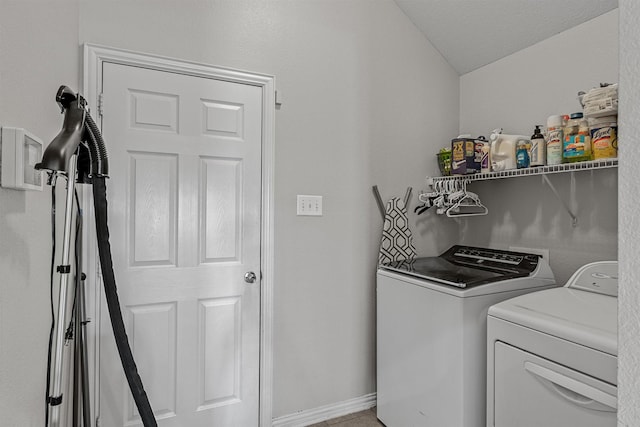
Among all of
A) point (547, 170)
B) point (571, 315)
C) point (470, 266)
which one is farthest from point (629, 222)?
point (470, 266)

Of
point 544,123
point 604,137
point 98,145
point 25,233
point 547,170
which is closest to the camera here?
point 25,233

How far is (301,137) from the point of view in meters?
2.16

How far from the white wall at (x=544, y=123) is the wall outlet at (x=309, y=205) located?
44.5 inches

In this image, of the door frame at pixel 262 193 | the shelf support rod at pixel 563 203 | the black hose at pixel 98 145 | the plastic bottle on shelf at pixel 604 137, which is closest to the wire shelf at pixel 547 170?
the plastic bottle on shelf at pixel 604 137

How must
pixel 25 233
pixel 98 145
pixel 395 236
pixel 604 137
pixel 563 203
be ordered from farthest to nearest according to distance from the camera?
pixel 395 236 < pixel 563 203 < pixel 604 137 < pixel 98 145 < pixel 25 233

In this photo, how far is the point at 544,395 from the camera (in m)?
1.30

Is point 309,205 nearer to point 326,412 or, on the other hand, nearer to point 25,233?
point 326,412

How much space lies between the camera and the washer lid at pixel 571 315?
46.2 inches

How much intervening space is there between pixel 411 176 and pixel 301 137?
831 millimetres

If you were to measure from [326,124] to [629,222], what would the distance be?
1876 millimetres

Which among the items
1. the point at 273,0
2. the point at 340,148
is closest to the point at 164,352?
the point at 340,148

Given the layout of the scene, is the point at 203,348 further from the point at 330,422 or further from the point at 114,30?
the point at 114,30

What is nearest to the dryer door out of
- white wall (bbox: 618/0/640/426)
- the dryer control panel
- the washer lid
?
the washer lid

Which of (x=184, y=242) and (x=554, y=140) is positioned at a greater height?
(x=554, y=140)
